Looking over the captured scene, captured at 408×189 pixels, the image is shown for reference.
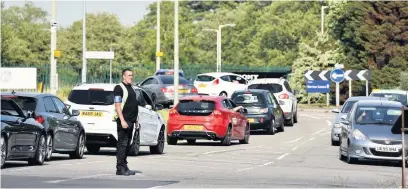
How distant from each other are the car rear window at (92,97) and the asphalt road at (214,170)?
1288mm

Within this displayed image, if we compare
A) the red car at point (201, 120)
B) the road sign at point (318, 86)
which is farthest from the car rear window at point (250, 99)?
the road sign at point (318, 86)

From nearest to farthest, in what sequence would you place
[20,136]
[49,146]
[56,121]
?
[20,136] → [49,146] → [56,121]

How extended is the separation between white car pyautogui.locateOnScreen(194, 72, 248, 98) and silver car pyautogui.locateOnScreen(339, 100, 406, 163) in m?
32.6

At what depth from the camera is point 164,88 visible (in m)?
56.2

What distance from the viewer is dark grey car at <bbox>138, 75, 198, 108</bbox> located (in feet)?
183

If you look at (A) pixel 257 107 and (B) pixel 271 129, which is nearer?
(A) pixel 257 107

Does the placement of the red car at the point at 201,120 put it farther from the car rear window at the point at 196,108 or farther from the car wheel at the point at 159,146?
the car wheel at the point at 159,146

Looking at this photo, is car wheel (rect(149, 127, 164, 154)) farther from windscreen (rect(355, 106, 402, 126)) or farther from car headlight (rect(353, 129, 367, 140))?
car headlight (rect(353, 129, 367, 140))

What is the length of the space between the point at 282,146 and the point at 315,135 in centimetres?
778

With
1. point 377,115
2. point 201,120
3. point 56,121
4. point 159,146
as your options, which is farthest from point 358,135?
point 201,120

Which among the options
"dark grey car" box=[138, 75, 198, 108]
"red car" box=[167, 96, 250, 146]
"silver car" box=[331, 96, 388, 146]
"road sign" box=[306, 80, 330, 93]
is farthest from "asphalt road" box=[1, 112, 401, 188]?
"road sign" box=[306, 80, 330, 93]

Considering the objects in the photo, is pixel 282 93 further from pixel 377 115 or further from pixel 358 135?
pixel 358 135

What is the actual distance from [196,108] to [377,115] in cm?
760

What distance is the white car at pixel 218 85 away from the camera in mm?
61094
